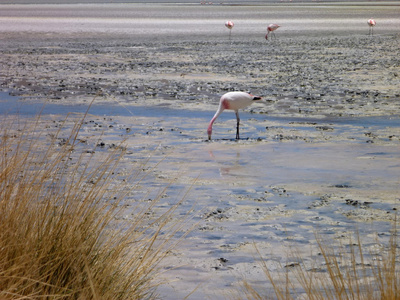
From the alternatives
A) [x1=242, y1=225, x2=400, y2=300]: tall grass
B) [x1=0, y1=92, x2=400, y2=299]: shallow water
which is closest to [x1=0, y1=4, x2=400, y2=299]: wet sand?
[x1=0, y1=92, x2=400, y2=299]: shallow water

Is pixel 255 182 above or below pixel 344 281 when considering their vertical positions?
below

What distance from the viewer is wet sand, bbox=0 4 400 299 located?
22.1ft

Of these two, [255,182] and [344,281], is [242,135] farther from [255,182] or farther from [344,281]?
[344,281]

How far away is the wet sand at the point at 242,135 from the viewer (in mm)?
6746

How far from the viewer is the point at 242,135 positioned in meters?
12.4

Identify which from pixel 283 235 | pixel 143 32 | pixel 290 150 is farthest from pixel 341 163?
pixel 143 32

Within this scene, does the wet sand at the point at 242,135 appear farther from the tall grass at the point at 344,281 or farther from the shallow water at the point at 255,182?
the tall grass at the point at 344,281

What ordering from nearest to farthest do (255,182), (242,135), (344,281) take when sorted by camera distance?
(344,281)
(255,182)
(242,135)

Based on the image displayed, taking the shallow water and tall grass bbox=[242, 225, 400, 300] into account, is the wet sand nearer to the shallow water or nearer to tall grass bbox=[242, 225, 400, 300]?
the shallow water

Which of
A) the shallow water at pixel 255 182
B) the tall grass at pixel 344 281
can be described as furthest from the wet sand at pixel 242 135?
the tall grass at pixel 344 281

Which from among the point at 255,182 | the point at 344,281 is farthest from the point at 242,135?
the point at 344,281

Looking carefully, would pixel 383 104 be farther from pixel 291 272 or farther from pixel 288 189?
pixel 291 272

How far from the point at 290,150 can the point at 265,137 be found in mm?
1175

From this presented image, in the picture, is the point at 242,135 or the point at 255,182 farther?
the point at 242,135
